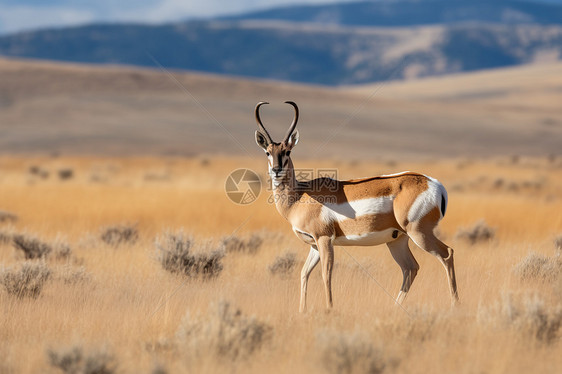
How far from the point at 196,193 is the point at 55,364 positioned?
15281 mm

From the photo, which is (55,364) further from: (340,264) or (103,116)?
(103,116)

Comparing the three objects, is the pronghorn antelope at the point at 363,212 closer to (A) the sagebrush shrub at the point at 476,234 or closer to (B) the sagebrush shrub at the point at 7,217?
(A) the sagebrush shrub at the point at 476,234

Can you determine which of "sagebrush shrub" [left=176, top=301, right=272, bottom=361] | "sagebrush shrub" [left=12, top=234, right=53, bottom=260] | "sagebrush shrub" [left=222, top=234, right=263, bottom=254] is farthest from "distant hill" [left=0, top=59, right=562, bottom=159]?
"sagebrush shrub" [left=176, top=301, right=272, bottom=361]

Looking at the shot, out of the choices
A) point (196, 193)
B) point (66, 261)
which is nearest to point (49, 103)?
point (196, 193)

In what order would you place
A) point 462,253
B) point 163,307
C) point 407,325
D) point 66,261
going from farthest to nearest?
1. point 462,253
2. point 66,261
3. point 163,307
4. point 407,325

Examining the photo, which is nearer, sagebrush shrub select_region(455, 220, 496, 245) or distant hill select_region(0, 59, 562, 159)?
sagebrush shrub select_region(455, 220, 496, 245)

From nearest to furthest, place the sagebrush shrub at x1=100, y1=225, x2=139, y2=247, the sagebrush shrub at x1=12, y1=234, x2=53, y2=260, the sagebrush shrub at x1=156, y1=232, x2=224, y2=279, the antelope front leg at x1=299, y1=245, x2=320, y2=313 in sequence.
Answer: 1. the antelope front leg at x1=299, y1=245, x2=320, y2=313
2. the sagebrush shrub at x1=156, y1=232, x2=224, y2=279
3. the sagebrush shrub at x1=12, y1=234, x2=53, y2=260
4. the sagebrush shrub at x1=100, y1=225, x2=139, y2=247

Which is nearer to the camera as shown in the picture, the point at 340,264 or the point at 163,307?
the point at 163,307

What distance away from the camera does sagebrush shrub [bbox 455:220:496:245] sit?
530 inches

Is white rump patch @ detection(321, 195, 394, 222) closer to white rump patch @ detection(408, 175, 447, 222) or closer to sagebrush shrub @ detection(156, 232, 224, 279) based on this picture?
white rump patch @ detection(408, 175, 447, 222)

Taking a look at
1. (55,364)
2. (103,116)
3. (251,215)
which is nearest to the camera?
(55,364)

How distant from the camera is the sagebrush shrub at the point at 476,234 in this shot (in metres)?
13.5

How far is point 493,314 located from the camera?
6914mm

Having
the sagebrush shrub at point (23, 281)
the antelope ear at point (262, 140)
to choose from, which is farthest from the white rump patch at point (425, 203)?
the sagebrush shrub at point (23, 281)
